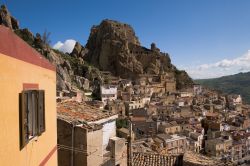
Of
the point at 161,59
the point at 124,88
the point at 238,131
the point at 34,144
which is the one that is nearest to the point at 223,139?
the point at 238,131

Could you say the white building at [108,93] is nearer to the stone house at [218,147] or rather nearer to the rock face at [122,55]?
the stone house at [218,147]

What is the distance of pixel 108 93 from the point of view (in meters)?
69.3

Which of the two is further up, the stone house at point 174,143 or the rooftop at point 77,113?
the rooftop at point 77,113

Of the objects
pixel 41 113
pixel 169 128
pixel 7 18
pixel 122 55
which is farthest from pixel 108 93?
pixel 41 113

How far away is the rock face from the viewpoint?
10131 centimetres

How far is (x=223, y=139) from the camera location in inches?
1997

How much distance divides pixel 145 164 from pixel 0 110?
11.5 metres

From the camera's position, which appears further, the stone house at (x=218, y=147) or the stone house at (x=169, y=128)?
the stone house at (x=169, y=128)

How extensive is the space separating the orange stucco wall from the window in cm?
12

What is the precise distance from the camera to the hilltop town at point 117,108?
5.39m

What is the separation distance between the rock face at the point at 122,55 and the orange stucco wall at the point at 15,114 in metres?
93.5

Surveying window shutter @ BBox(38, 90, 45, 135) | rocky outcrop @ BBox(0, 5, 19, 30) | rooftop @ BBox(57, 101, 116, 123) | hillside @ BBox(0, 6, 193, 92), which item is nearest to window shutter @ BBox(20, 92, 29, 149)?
window shutter @ BBox(38, 90, 45, 135)

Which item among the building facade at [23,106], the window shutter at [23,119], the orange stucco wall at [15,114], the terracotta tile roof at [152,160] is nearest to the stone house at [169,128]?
the terracotta tile roof at [152,160]

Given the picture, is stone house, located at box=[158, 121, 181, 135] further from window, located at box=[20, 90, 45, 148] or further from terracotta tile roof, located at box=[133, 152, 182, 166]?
window, located at box=[20, 90, 45, 148]
